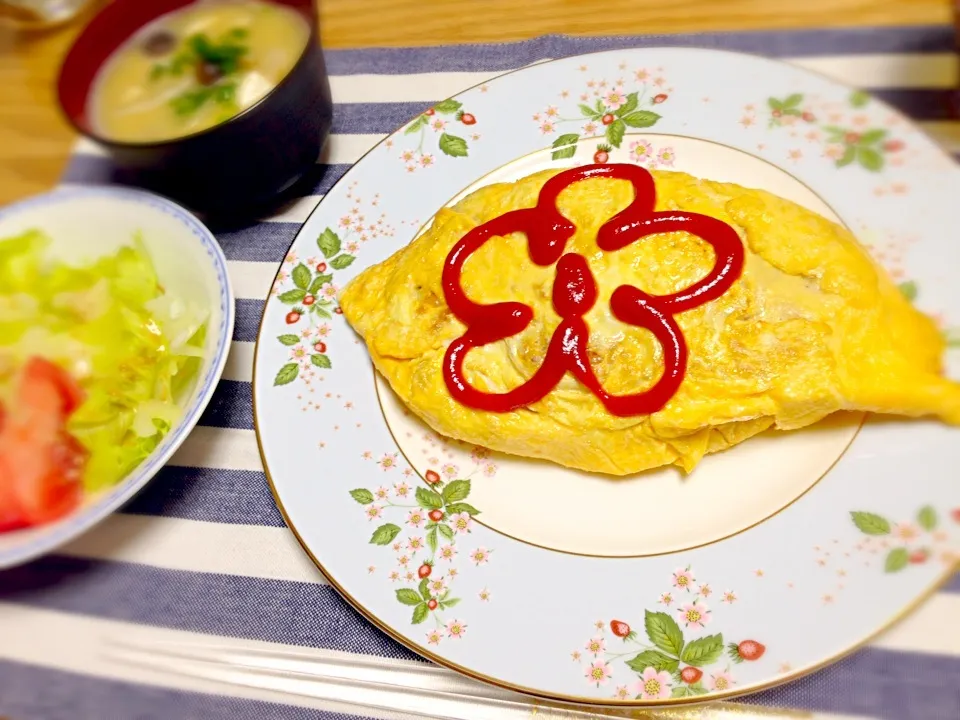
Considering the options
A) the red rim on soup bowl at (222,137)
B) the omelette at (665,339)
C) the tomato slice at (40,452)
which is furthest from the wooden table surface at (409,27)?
the tomato slice at (40,452)

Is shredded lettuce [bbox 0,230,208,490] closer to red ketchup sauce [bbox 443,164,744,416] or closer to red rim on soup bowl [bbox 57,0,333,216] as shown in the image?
red rim on soup bowl [bbox 57,0,333,216]

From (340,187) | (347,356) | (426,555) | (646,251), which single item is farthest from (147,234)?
(646,251)

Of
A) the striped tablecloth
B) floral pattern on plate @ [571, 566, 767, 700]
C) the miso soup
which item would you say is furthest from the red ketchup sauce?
the miso soup

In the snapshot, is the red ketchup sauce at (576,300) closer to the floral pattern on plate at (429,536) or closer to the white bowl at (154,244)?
the floral pattern on plate at (429,536)

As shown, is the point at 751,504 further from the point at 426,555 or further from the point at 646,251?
the point at 426,555

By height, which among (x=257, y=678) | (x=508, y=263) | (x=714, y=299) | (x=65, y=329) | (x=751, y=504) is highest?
(x=714, y=299)

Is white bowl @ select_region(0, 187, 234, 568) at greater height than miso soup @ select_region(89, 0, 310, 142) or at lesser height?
lesser
